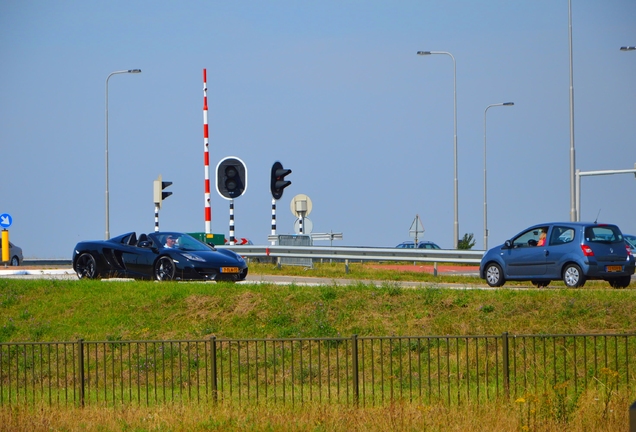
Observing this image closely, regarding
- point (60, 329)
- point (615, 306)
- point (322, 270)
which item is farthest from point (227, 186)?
point (615, 306)

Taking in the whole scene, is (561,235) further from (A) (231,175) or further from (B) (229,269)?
(A) (231,175)

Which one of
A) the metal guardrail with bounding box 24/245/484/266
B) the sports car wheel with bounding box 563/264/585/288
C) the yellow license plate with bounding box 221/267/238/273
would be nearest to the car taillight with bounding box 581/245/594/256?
the sports car wheel with bounding box 563/264/585/288

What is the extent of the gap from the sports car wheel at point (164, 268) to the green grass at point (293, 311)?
5.26ft

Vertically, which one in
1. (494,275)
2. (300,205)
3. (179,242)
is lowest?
(494,275)

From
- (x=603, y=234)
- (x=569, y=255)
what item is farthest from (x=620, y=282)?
(x=569, y=255)

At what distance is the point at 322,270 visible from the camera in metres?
29.4

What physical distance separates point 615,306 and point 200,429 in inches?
353

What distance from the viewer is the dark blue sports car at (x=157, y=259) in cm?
2203

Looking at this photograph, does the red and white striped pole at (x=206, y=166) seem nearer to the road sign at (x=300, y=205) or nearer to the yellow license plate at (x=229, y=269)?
the road sign at (x=300, y=205)

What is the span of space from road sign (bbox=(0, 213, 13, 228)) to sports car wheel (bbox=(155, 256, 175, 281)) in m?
17.2

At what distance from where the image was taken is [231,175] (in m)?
31.0

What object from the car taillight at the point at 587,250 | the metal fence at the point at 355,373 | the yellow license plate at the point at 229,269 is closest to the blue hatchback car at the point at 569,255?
the car taillight at the point at 587,250

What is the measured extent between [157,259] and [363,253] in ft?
29.6

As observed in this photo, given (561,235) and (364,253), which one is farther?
(364,253)
